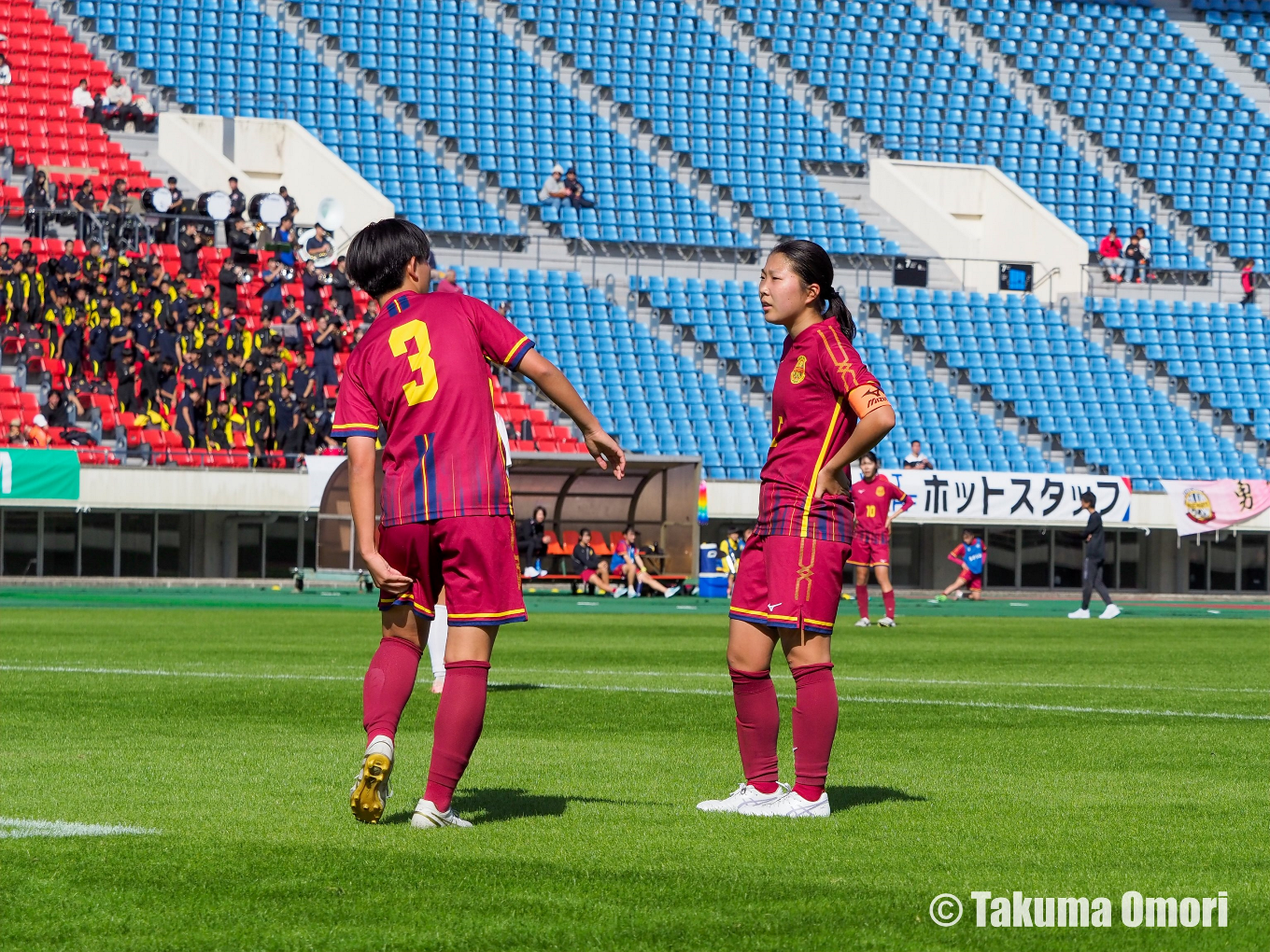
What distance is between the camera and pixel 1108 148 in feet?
155

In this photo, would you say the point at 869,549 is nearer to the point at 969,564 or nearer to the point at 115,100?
the point at 969,564

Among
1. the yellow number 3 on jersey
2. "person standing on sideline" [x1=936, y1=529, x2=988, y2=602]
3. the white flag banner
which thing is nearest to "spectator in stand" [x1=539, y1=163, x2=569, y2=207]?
the white flag banner

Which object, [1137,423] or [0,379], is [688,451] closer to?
[1137,423]

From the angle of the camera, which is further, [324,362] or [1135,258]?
[1135,258]

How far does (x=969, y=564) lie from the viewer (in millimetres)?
34031

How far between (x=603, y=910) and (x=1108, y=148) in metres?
45.6

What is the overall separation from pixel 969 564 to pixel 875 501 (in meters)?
11.2

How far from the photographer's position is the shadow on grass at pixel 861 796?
6.86 metres

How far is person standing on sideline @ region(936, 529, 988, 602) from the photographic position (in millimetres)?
34000

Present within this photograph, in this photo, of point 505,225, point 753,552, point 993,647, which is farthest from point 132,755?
point 505,225

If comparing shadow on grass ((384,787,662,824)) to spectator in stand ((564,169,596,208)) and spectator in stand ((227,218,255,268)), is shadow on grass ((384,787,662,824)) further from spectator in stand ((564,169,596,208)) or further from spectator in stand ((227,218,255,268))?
spectator in stand ((564,169,596,208))

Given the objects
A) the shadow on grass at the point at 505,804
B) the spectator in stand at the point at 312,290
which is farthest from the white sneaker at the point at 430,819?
the spectator in stand at the point at 312,290

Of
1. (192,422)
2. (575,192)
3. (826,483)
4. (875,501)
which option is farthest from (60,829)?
(575,192)

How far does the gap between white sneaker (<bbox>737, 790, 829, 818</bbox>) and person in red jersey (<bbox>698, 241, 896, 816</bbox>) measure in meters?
0.02
